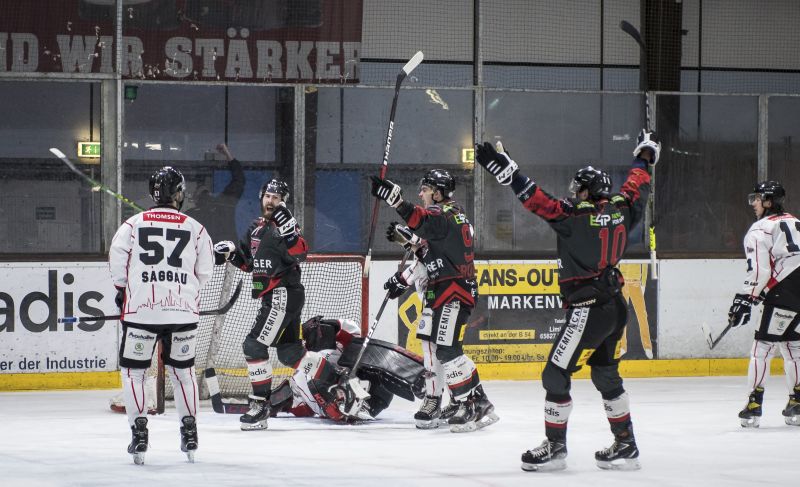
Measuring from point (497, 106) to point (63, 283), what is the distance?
4047mm

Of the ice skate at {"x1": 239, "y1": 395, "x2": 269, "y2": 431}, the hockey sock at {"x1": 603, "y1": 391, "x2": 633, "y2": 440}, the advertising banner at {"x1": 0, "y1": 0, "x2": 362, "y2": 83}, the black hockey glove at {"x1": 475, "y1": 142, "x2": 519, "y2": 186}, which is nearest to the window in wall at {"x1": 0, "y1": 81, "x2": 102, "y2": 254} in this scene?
the advertising banner at {"x1": 0, "y1": 0, "x2": 362, "y2": 83}

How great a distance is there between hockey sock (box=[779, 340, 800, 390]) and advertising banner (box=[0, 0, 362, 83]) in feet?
14.8

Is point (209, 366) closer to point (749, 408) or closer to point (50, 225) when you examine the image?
point (50, 225)

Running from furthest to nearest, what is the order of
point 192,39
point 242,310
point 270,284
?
point 192,39 → point 242,310 → point 270,284

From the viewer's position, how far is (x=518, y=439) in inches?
277

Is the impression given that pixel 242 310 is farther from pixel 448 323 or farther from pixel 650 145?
pixel 650 145

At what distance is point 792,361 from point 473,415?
6.97ft

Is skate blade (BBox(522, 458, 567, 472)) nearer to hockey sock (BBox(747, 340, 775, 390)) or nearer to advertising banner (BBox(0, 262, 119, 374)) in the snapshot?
hockey sock (BBox(747, 340, 775, 390))

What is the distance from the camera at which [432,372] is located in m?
7.64

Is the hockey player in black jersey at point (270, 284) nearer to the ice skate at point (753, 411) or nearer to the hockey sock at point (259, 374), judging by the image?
the hockey sock at point (259, 374)

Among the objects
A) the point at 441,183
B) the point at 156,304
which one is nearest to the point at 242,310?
the point at 441,183

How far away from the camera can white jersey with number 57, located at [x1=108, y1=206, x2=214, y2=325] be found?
586 centimetres

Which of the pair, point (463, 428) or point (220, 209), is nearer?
point (463, 428)

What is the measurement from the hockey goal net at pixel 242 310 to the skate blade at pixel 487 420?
5.67ft
